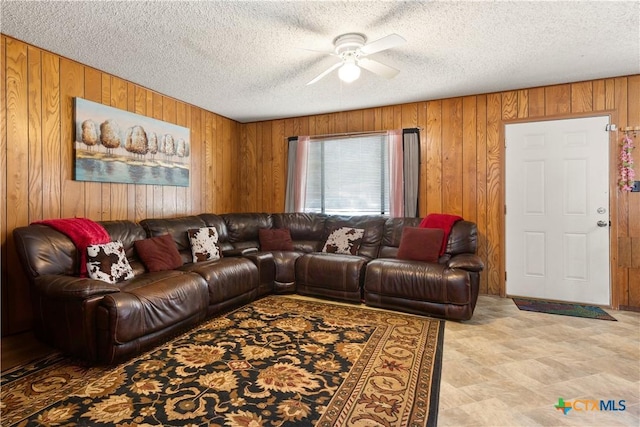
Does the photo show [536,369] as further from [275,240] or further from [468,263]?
[275,240]

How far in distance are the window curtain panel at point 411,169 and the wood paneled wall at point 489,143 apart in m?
0.10

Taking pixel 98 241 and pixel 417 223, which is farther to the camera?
pixel 417 223

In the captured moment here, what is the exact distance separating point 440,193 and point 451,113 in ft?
3.39

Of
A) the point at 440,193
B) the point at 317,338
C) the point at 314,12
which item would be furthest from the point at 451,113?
the point at 317,338

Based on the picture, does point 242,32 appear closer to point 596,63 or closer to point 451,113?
point 451,113

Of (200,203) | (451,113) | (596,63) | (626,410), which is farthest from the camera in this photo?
(200,203)

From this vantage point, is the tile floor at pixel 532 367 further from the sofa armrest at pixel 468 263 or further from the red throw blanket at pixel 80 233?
the red throw blanket at pixel 80 233

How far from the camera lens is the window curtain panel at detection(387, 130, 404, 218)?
14.3 feet

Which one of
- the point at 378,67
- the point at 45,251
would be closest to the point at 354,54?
the point at 378,67

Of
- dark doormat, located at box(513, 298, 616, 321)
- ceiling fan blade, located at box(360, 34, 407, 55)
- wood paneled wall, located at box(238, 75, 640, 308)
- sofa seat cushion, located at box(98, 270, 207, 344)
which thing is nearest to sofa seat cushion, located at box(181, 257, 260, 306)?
sofa seat cushion, located at box(98, 270, 207, 344)

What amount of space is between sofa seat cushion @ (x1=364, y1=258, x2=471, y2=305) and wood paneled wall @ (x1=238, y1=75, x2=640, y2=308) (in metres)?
1.24

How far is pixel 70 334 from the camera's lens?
217 cm

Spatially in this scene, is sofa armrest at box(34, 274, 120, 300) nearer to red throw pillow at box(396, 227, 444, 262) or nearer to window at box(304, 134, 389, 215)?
red throw pillow at box(396, 227, 444, 262)

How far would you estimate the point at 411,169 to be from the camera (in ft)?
14.1
